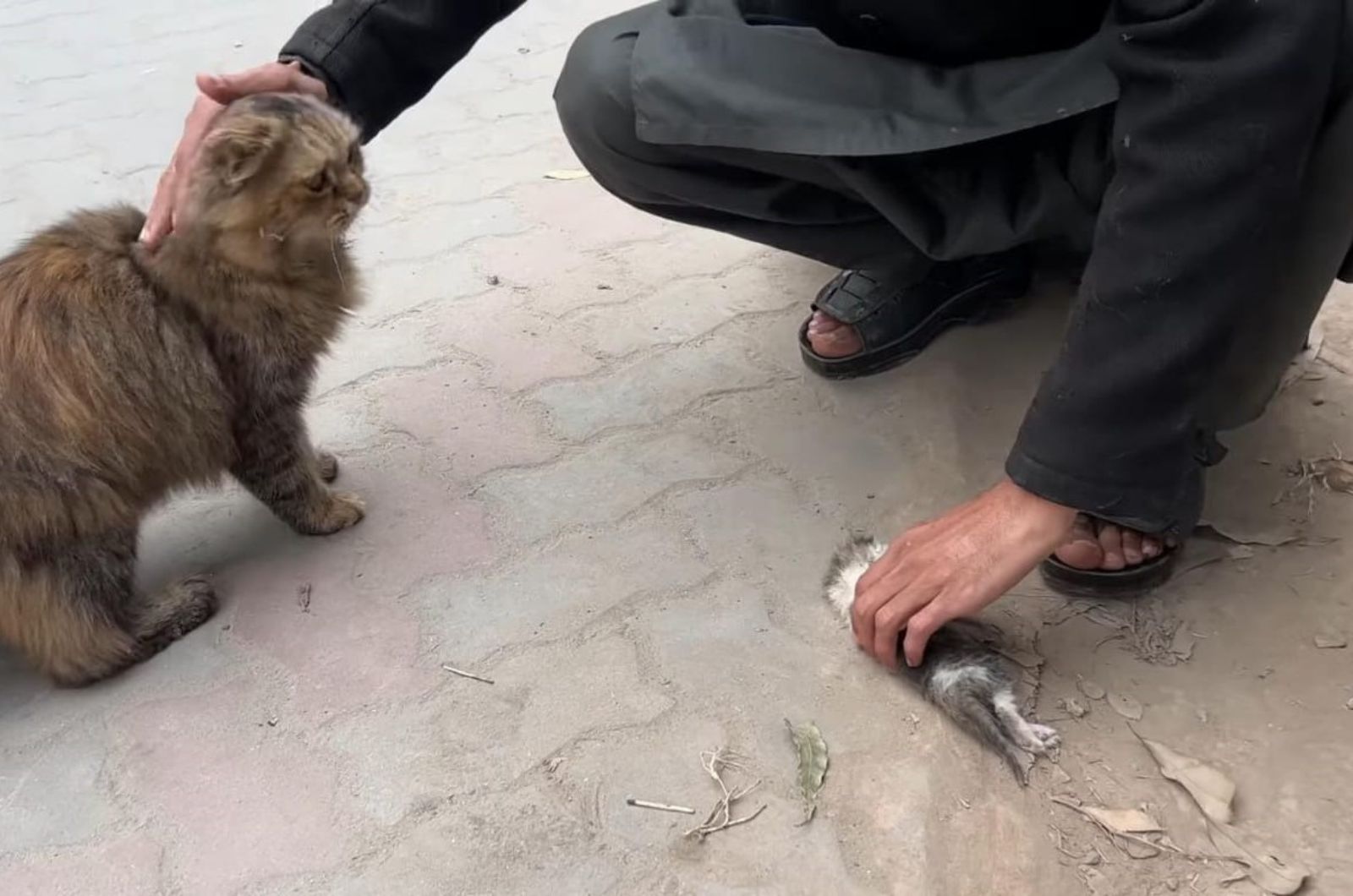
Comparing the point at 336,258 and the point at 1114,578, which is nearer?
the point at 1114,578

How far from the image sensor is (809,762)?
5.84ft

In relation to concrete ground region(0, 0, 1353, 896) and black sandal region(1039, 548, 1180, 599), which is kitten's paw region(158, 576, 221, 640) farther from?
black sandal region(1039, 548, 1180, 599)

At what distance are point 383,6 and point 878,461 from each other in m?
1.31

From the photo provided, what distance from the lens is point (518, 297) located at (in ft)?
9.96

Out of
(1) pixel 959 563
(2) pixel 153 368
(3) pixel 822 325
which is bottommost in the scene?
(3) pixel 822 325

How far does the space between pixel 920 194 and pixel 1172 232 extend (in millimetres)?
671

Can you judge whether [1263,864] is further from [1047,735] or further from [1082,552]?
[1082,552]

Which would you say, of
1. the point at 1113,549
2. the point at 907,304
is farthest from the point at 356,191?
the point at 1113,549

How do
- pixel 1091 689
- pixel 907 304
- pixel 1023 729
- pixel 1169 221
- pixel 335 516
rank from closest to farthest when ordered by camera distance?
1. pixel 1169 221
2. pixel 1023 729
3. pixel 1091 689
4. pixel 335 516
5. pixel 907 304

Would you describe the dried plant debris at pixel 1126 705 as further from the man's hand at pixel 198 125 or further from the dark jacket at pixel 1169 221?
the man's hand at pixel 198 125

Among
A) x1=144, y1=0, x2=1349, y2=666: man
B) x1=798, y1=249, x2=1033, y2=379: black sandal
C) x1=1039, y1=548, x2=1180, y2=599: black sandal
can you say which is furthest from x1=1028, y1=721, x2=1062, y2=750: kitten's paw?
x1=798, y1=249, x2=1033, y2=379: black sandal

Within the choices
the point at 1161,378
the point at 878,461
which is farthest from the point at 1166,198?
the point at 878,461

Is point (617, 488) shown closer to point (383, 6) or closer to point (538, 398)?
point (538, 398)

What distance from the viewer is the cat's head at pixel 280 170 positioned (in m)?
1.98
